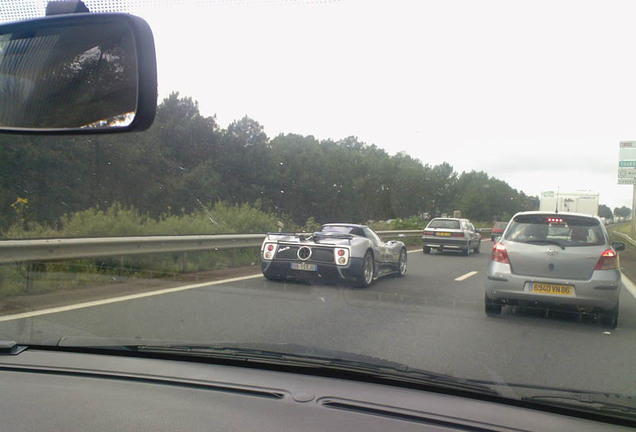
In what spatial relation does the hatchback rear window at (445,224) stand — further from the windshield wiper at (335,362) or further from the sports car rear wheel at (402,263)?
the windshield wiper at (335,362)

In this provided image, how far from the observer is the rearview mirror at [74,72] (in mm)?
2525

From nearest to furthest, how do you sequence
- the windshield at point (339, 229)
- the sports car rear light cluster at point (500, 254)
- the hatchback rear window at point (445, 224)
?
the sports car rear light cluster at point (500, 254) < the windshield at point (339, 229) < the hatchback rear window at point (445, 224)

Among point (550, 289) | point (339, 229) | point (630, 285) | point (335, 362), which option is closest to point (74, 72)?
point (335, 362)

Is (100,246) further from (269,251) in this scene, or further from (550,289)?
(550,289)

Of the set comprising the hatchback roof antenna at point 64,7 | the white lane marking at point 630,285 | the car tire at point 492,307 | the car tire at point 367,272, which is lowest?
the white lane marking at point 630,285

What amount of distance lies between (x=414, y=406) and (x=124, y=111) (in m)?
2.20

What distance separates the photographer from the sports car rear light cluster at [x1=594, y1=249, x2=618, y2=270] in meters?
6.85

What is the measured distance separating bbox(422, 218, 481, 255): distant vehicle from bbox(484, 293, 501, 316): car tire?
1264cm

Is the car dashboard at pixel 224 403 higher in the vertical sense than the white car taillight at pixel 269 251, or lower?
lower

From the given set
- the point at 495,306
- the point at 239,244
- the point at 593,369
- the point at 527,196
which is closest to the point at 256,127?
the point at 239,244

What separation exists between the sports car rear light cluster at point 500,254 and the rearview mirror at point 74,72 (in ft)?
19.9

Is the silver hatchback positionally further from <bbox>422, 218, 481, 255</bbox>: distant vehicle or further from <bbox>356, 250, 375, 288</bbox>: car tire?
<bbox>422, 218, 481, 255</bbox>: distant vehicle

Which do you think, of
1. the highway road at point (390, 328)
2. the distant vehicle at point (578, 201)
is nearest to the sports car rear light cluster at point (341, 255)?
the highway road at point (390, 328)

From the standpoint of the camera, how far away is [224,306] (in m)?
7.44
